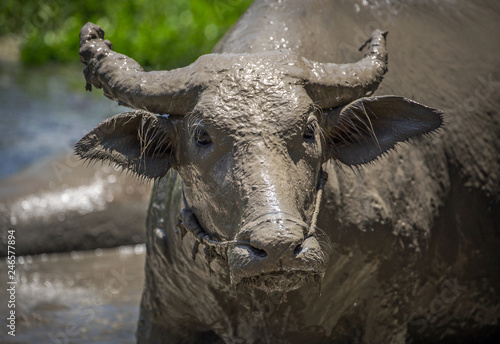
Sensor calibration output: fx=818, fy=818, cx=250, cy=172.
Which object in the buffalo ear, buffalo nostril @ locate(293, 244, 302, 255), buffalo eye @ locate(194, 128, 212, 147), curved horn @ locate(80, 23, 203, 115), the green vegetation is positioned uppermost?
the green vegetation

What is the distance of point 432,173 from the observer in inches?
183

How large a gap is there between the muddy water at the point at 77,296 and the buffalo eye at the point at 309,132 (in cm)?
289

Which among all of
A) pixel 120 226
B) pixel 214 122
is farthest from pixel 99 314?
pixel 214 122

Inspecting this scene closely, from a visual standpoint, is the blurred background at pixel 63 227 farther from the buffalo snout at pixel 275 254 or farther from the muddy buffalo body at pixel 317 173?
the buffalo snout at pixel 275 254

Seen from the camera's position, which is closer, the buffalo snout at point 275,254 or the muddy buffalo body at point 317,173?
the buffalo snout at point 275,254

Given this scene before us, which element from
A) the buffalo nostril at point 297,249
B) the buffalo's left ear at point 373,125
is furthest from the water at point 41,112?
the buffalo nostril at point 297,249

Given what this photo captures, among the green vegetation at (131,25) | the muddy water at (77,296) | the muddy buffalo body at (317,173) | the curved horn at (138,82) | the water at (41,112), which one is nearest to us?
the muddy buffalo body at (317,173)

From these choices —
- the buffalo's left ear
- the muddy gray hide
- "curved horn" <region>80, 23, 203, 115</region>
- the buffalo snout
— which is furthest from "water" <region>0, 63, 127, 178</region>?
the buffalo snout

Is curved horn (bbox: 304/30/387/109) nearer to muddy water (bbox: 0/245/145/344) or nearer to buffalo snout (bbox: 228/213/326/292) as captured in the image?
buffalo snout (bbox: 228/213/326/292)

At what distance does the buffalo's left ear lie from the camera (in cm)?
365

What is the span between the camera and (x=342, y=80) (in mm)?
3607

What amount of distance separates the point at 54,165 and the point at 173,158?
5.23 m

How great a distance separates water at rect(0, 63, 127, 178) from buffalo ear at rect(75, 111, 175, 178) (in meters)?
6.18

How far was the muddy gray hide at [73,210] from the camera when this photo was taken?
7.74 metres
